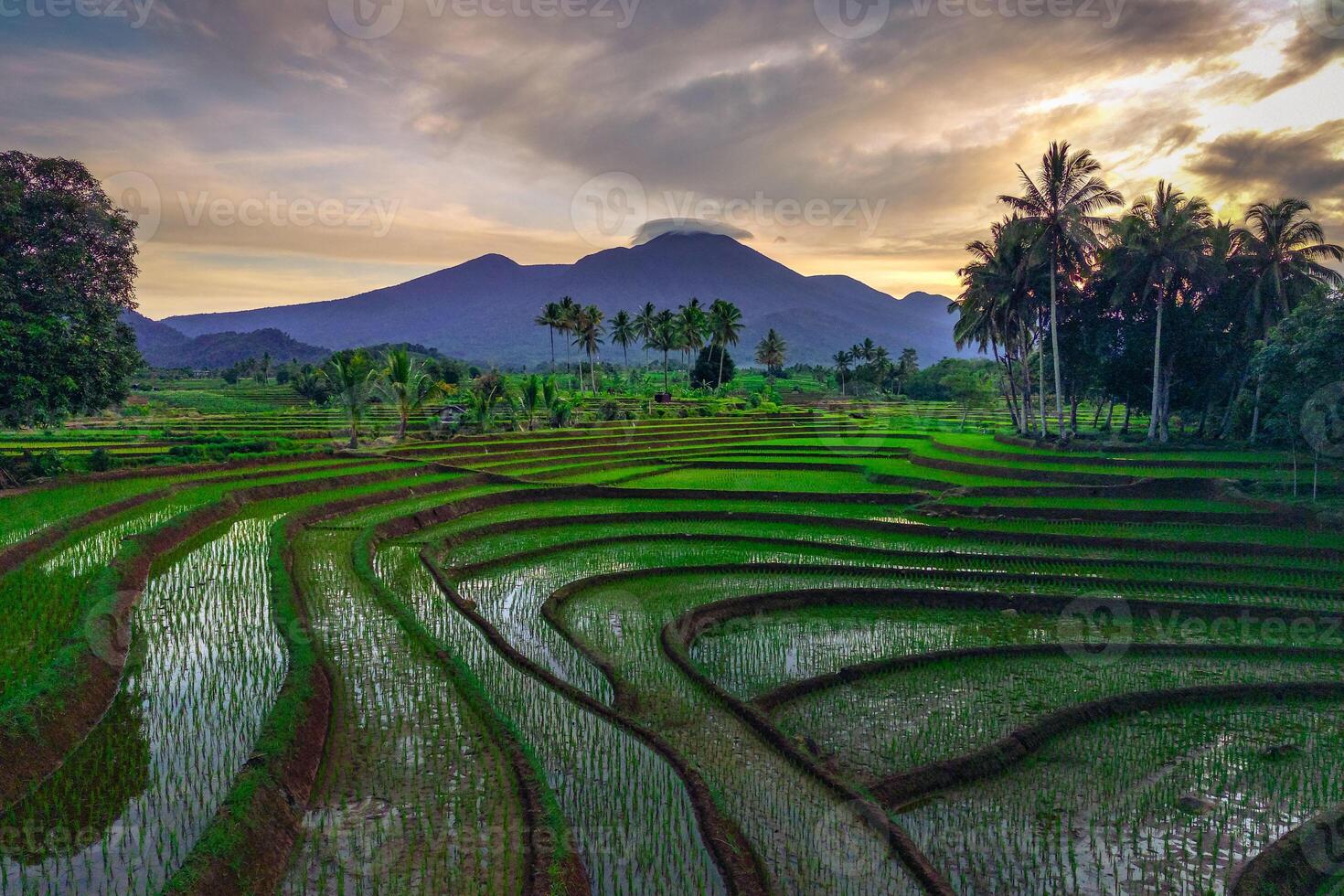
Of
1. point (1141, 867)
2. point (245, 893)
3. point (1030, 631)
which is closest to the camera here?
point (245, 893)

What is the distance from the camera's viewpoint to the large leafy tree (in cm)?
1582

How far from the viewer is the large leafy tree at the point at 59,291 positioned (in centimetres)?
1582

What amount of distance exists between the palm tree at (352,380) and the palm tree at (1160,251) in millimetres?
32349

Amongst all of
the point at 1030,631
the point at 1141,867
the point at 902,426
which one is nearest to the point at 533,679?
the point at 1141,867

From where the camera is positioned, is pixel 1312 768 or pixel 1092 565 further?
pixel 1092 565

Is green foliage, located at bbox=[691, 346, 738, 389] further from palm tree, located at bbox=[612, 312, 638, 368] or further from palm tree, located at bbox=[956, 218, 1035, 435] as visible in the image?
palm tree, located at bbox=[956, 218, 1035, 435]

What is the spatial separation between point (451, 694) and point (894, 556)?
10376 millimetres

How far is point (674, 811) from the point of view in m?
5.85

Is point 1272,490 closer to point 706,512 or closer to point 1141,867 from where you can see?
point 706,512

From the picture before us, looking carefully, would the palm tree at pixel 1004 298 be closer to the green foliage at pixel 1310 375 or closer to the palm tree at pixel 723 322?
the green foliage at pixel 1310 375

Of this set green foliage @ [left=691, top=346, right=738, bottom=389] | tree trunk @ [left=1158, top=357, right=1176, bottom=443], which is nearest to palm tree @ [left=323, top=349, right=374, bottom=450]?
tree trunk @ [left=1158, top=357, right=1176, bottom=443]

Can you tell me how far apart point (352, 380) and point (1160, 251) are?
1346 inches

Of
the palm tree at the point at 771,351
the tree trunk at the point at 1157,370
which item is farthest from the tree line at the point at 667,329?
the tree trunk at the point at 1157,370

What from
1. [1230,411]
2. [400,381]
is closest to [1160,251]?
[1230,411]
